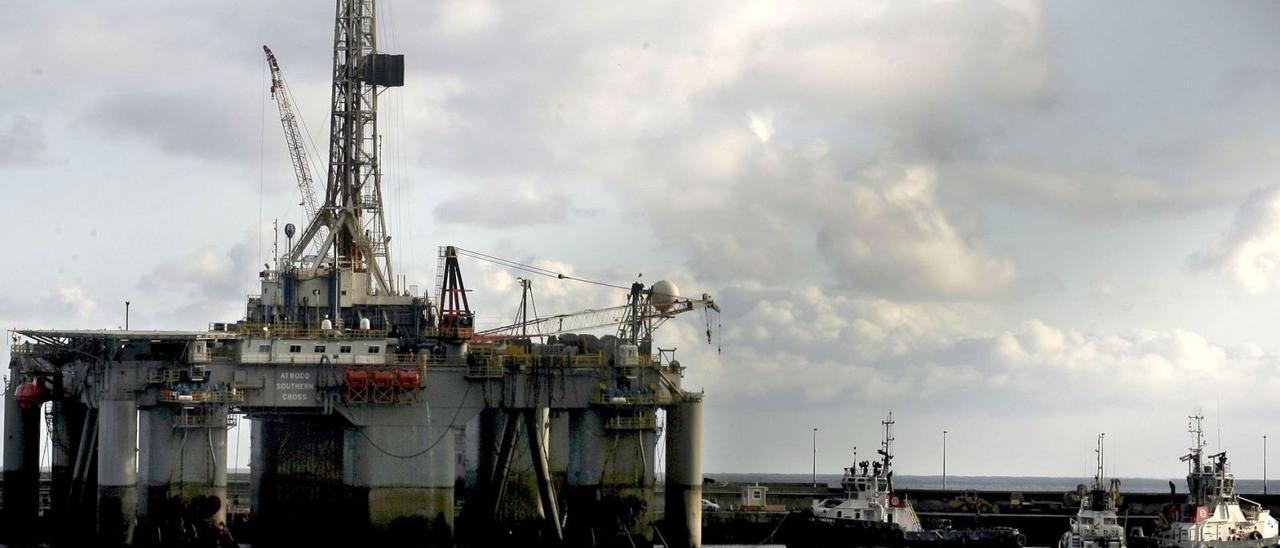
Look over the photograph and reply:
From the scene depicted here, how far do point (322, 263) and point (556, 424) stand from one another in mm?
14337

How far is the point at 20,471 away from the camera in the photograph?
82.5 m

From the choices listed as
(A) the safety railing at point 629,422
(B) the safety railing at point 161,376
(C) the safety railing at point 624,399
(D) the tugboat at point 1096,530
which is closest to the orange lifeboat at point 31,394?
(B) the safety railing at point 161,376

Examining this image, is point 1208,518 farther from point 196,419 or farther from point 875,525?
point 196,419

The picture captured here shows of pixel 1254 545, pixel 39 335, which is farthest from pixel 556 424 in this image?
pixel 1254 545

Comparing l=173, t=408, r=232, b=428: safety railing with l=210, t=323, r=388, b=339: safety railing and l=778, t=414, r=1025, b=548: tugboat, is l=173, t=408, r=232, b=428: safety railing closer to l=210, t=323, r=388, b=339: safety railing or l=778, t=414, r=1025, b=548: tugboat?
l=210, t=323, r=388, b=339: safety railing

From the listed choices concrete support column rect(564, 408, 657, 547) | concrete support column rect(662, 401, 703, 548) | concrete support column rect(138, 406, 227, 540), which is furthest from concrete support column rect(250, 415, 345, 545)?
concrete support column rect(662, 401, 703, 548)

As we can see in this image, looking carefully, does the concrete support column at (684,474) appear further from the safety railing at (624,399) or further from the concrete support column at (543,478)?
the concrete support column at (543,478)

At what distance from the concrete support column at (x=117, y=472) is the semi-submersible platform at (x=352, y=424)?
8cm

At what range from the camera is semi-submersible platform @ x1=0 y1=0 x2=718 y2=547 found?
71.4m

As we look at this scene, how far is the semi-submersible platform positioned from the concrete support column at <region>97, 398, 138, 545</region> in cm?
8

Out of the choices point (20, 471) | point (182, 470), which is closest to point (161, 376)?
point (182, 470)

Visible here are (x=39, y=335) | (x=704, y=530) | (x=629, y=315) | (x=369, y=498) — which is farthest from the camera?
(x=704, y=530)

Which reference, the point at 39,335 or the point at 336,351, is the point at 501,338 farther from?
the point at 39,335

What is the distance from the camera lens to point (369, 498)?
72.1m
